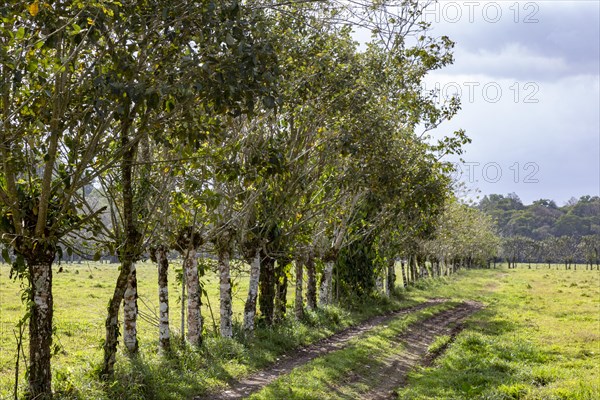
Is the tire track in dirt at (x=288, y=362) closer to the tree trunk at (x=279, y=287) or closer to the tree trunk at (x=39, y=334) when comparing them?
the tree trunk at (x=279, y=287)

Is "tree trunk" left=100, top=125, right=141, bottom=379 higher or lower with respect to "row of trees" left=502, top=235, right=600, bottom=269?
higher

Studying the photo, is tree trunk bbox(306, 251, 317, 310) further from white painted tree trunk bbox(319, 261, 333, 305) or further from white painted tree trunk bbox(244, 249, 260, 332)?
white painted tree trunk bbox(244, 249, 260, 332)

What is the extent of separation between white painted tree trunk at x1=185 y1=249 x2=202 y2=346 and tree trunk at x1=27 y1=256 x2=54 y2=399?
282 inches

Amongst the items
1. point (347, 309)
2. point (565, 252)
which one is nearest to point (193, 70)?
point (347, 309)

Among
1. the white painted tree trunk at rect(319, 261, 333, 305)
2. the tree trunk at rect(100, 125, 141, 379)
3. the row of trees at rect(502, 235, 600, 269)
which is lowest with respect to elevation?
the row of trees at rect(502, 235, 600, 269)

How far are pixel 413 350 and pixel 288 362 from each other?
17.3 feet

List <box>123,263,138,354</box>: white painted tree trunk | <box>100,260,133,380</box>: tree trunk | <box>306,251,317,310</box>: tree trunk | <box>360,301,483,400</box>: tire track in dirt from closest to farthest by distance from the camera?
<box>100,260,133,380</box>: tree trunk
<box>360,301,483,400</box>: tire track in dirt
<box>123,263,138,354</box>: white painted tree trunk
<box>306,251,317,310</box>: tree trunk

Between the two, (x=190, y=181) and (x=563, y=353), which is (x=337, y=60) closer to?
(x=190, y=181)

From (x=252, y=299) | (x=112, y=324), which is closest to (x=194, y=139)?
(x=112, y=324)

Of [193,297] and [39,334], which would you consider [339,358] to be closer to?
[193,297]

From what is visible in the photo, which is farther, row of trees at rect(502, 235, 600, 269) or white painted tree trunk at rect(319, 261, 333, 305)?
row of trees at rect(502, 235, 600, 269)

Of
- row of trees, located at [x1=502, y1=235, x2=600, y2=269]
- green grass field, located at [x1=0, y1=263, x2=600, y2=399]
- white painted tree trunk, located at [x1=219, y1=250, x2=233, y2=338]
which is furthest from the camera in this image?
row of trees, located at [x1=502, y1=235, x2=600, y2=269]

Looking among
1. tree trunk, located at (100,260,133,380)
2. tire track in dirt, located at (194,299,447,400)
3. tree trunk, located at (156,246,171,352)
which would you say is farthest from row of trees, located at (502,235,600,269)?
tree trunk, located at (100,260,133,380)

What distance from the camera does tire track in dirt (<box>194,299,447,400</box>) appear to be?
1501cm
